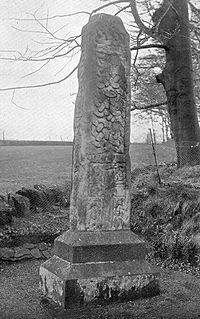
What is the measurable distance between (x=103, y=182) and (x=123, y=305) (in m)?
1.52

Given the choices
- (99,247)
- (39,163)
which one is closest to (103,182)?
(99,247)

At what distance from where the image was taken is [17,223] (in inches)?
391

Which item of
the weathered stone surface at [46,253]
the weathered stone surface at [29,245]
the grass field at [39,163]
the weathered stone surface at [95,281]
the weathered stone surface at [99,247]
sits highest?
the grass field at [39,163]

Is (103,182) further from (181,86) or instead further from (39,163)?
(39,163)

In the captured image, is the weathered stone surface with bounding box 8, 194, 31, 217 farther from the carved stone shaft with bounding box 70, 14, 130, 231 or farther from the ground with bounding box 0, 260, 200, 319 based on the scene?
the carved stone shaft with bounding box 70, 14, 130, 231

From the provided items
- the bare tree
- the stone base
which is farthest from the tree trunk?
the stone base

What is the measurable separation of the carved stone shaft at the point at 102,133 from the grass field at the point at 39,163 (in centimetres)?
700

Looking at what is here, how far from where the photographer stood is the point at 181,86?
484 inches

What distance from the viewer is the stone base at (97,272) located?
5.01 meters

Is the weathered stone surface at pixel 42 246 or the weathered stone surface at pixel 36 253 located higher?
the weathered stone surface at pixel 42 246

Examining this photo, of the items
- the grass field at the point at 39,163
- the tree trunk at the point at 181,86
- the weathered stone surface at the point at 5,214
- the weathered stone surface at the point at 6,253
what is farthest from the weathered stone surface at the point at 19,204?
the tree trunk at the point at 181,86

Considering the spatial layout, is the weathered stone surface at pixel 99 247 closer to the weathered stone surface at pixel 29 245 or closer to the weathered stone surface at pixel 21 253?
the weathered stone surface at pixel 21 253

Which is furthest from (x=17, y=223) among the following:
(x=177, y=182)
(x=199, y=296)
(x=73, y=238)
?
(x=199, y=296)

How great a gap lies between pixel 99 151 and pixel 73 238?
1.15m
